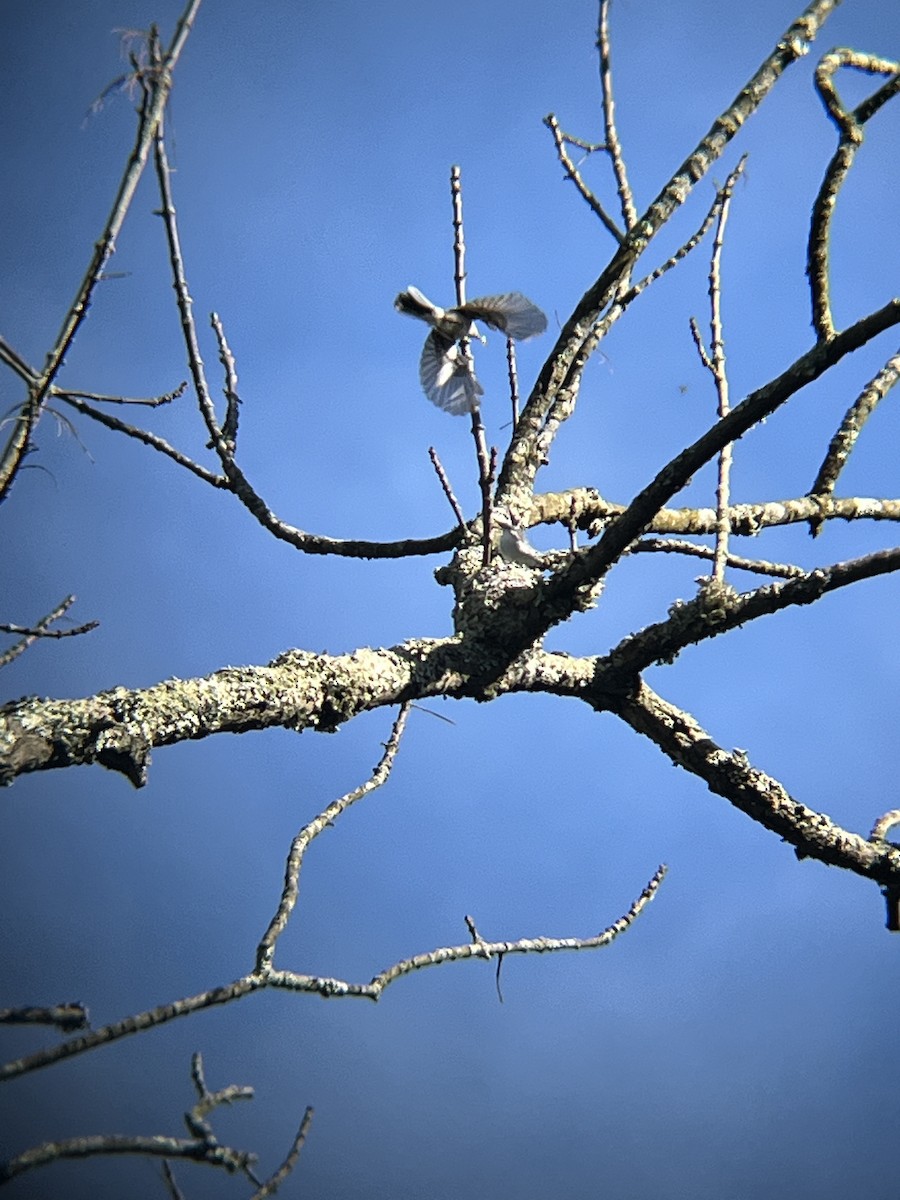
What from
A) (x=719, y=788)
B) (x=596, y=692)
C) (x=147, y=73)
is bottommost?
(x=719, y=788)

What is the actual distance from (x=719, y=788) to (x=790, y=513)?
2.58 ft

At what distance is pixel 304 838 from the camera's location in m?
1.57

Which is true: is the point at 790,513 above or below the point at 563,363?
below

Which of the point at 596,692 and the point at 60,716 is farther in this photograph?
the point at 596,692

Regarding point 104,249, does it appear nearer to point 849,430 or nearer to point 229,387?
point 229,387

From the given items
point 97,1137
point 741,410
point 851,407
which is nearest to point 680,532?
point 851,407

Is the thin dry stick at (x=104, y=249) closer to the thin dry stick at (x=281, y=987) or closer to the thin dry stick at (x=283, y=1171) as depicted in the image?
the thin dry stick at (x=281, y=987)

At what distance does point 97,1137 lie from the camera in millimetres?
895

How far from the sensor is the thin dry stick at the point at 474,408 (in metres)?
1.64

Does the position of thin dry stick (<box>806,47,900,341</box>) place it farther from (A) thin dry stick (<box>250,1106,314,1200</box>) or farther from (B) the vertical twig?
(A) thin dry stick (<box>250,1106,314,1200</box>)

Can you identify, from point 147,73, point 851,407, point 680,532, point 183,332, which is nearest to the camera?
point 147,73

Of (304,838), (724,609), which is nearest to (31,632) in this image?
(304,838)

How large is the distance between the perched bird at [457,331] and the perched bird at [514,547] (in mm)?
329

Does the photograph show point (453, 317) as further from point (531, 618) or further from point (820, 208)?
point (820, 208)
